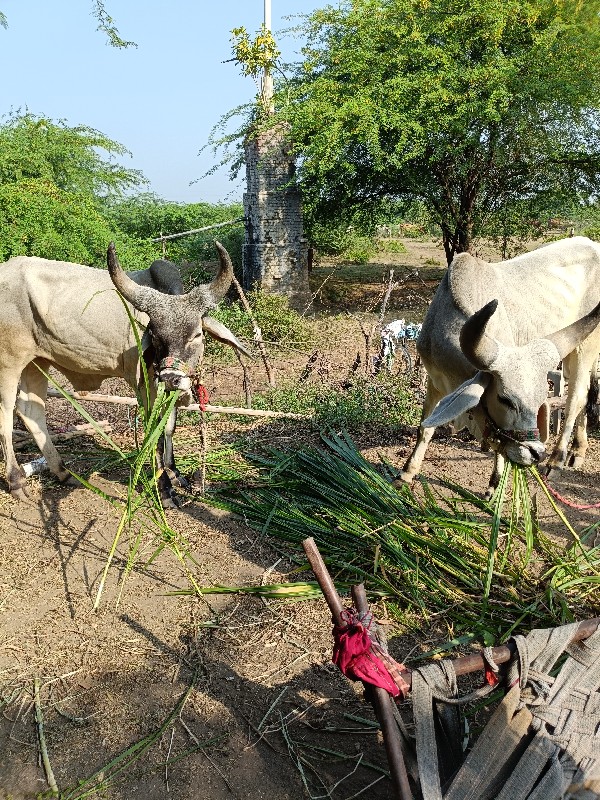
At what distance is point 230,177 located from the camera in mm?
12930

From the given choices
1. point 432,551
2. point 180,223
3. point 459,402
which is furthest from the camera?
point 180,223

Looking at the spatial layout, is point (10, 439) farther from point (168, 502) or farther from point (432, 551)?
point (432, 551)

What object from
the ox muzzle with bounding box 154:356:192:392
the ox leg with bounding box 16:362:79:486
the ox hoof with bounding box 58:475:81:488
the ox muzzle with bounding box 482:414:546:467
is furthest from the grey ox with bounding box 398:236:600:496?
the ox leg with bounding box 16:362:79:486


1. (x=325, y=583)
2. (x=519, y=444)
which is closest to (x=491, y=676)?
(x=325, y=583)

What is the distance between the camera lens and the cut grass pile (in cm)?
337

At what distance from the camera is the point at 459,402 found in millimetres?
3428

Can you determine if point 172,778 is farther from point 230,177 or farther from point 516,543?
point 230,177

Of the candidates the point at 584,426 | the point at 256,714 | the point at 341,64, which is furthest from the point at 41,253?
the point at 256,714

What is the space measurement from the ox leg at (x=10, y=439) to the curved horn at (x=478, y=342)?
3.18 metres

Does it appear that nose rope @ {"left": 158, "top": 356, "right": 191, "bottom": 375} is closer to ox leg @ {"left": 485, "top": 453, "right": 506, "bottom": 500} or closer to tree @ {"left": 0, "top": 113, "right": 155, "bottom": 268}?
ox leg @ {"left": 485, "top": 453, "right": 506, "bottom": 500}

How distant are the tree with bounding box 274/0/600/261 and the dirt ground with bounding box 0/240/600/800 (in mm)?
7758

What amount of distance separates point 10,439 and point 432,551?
307 centimetres

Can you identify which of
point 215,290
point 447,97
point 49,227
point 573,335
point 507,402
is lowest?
point 507,402

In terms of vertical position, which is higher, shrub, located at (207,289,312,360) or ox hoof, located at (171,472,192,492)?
shrub, located at (207,289,312,360)
